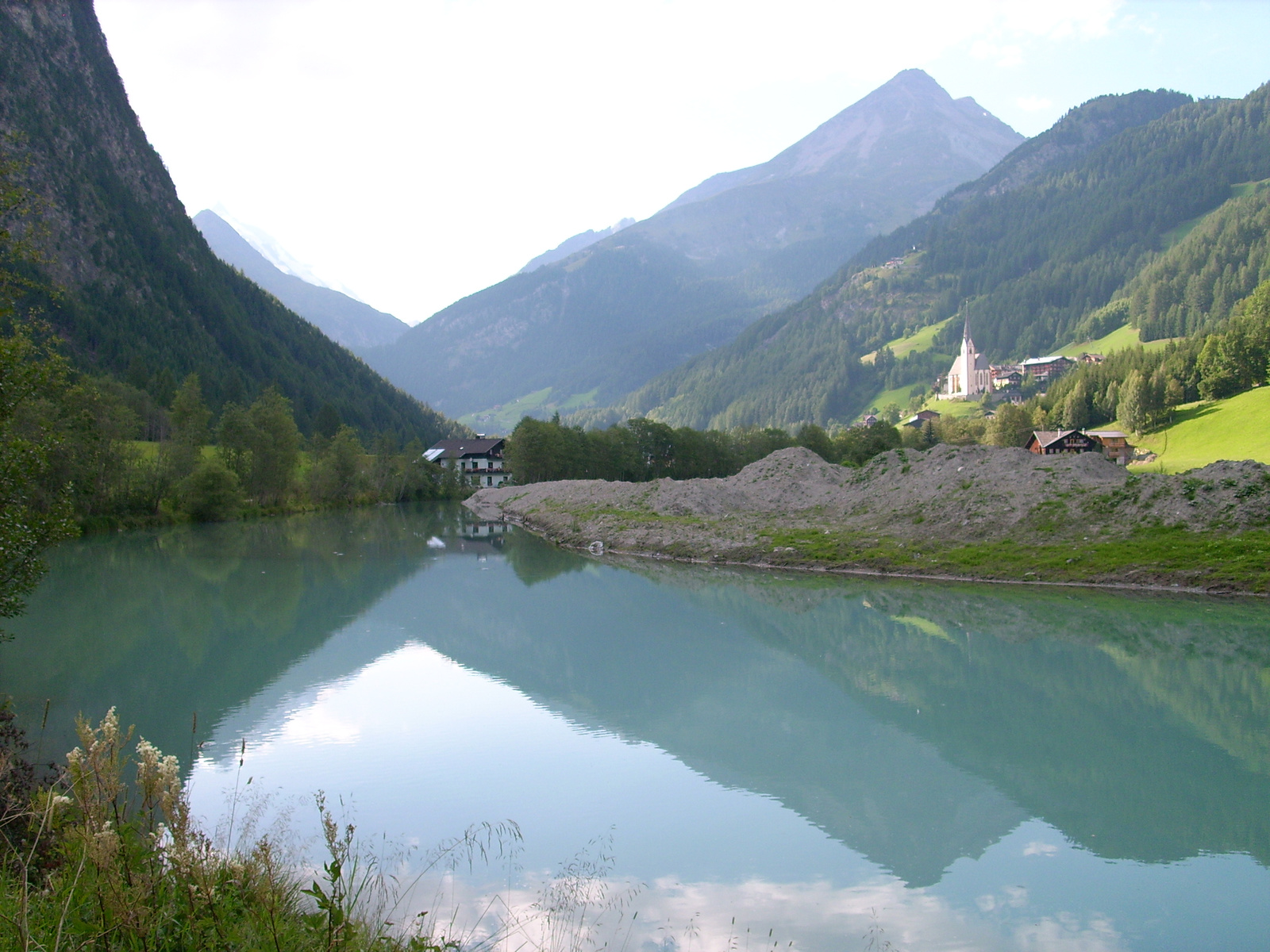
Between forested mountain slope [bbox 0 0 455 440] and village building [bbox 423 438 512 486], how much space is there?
2578cm

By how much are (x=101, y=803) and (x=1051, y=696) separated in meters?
18.1

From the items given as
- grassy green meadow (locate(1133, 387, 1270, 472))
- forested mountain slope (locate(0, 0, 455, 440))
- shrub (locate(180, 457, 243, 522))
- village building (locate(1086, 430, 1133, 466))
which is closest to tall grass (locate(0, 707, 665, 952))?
shrub (locate(180, 457, 243, 522))

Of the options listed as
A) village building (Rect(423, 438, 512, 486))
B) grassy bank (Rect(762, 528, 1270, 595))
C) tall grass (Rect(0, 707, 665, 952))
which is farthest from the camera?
village building (Rect(423, 438, 512, 486))

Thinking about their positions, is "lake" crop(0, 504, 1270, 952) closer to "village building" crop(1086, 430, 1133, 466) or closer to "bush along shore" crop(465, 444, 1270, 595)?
"bush along shore" crop(465, 444, 1270, 595)

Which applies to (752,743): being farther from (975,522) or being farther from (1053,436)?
(1053,436)

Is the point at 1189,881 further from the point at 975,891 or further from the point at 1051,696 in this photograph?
the point at 1051,696

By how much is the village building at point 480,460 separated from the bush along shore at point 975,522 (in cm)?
6735

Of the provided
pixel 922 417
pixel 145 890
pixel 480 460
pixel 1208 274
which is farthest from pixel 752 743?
pixel 1208 274

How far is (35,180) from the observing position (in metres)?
116

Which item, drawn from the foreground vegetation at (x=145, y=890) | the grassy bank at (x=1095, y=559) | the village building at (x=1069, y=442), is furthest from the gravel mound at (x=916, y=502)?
the village building at (x=1069, y=442)

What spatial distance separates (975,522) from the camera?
3706cm

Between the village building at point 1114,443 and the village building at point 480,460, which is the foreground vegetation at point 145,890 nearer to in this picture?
the village building at point 1114,443

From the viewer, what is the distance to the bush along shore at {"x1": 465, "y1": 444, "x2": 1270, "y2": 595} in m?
30.4

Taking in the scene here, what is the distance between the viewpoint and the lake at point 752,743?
9.43 metres
